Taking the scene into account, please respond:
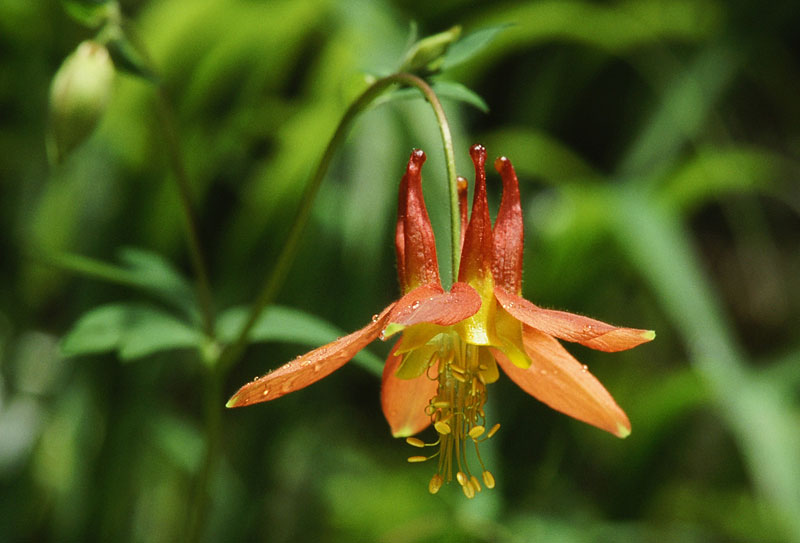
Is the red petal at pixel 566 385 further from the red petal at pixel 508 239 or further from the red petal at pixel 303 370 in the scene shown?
the red petal at pixel 303 370

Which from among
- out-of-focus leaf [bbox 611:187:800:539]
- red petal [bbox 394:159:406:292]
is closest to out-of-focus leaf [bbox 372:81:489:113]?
red petal [bbox 394:159:406:292]

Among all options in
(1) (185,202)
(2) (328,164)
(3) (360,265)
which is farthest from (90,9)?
(3) (360,265)

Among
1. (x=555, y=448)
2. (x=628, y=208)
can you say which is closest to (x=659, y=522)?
(x=555, y=448)

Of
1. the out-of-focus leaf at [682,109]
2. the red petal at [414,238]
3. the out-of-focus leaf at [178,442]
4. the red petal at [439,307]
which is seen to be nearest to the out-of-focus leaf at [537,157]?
the out-of-focus leaf at [682,109]

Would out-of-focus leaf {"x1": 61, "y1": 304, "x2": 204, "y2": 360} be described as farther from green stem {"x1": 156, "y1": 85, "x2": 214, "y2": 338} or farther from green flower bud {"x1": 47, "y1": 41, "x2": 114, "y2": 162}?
green flower bud {"x1": 47, "y1": 41, "x2": 114, "y2": 162}

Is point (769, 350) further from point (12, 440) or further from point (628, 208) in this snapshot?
point (12, 440)

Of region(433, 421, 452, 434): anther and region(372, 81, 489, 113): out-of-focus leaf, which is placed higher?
region(372, 81, 489, 113): out-of-focus leaf

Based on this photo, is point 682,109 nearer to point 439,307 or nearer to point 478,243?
point 478,243

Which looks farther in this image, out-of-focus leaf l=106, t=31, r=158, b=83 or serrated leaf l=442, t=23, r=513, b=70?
out-of-focus leaf l=106, t=31, r=158, b=83
